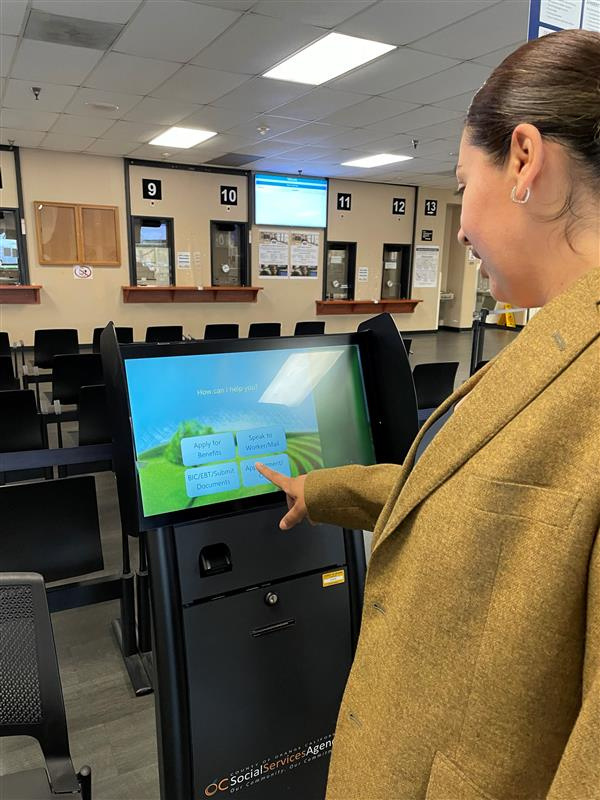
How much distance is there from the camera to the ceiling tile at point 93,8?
129 inches

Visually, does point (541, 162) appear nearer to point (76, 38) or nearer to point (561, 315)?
point (561, 315)

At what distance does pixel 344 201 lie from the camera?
9.74 metres

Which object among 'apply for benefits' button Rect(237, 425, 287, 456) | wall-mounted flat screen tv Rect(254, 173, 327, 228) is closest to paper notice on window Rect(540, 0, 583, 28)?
'apply for benefits' button Rect(237, 425, 287, 456)

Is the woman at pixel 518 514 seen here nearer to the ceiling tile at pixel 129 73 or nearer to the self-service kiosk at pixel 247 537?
the self-service kiosk at pixel 247 537

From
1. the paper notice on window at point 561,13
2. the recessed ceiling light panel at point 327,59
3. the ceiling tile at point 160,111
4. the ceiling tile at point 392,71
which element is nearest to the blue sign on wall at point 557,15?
the paper notice on window at point 561,13

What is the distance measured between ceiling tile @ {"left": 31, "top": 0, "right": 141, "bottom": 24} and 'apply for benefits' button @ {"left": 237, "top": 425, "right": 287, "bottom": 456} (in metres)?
3.25

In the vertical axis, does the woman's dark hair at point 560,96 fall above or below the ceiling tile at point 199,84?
below

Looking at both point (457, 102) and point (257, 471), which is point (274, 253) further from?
point (257, 471)

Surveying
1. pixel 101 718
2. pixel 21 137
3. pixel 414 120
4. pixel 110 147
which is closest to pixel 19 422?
pixel 101 718

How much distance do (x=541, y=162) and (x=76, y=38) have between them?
4.24 m

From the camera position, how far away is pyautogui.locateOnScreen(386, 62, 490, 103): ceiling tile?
4.32 m

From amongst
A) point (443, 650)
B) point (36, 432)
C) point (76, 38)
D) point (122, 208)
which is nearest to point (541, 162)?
point (443, 650)

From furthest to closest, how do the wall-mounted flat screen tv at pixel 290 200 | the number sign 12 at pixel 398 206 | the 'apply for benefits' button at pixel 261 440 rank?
the number sign 12 at pixel 398 206 < the wall-mounted flat screen tv at pixel 290 200 < the 'apply for benefits' button at pixel 261 440

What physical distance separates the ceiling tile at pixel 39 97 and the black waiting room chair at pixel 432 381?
148 inches
